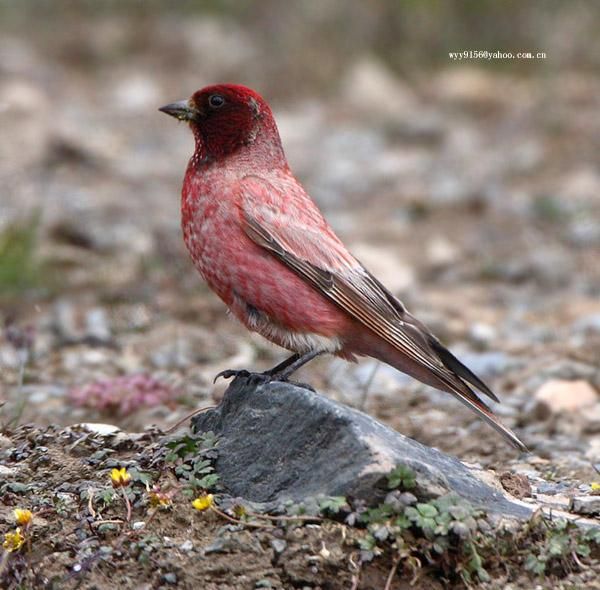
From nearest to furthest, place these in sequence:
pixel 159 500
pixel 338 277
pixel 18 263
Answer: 1. pixel 159 500
2. pixel 338 277
3. pixel 18 263

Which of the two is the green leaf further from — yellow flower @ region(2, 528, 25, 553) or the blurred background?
the blurred background

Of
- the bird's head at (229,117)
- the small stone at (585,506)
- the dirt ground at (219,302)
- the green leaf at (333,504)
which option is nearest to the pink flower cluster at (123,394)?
the dirt ground at (219,302)

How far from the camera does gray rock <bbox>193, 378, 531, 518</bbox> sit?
12.7ft

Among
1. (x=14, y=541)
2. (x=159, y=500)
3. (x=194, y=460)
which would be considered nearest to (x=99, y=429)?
(x=194, y=460)

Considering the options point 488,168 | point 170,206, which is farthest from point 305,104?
point 170,206

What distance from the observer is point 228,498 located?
4.02 metres

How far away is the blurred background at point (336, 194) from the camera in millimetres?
6801

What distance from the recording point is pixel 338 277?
514 cm

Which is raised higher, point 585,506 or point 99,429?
point 585,506

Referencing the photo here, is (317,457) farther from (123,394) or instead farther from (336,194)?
(336,194)

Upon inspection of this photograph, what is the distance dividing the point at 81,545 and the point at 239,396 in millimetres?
926

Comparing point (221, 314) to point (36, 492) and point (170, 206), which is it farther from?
point (36, 492)

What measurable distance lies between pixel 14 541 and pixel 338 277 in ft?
6.49

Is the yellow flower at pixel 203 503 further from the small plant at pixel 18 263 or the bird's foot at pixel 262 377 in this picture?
the small plant at pixel 18 263
